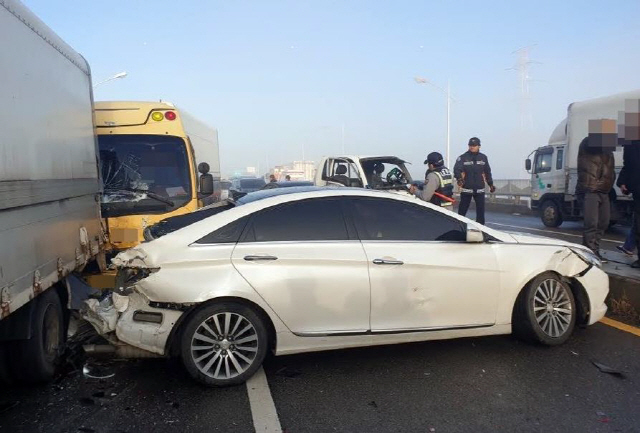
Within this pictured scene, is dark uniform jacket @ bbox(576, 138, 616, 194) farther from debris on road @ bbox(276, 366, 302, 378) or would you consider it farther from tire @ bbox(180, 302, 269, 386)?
tire @ bbox(180, 302, 269, 386)

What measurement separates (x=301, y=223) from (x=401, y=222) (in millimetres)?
866

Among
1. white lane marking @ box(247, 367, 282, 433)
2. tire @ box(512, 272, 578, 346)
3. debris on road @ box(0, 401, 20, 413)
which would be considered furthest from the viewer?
tire @ box(512, 272, 578, 346)

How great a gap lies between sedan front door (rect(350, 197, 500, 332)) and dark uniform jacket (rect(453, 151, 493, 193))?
207 inches

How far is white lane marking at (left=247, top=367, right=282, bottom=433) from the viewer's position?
10.4 feet

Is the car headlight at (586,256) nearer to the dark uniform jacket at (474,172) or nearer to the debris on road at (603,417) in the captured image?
the debris on road at (603,417)

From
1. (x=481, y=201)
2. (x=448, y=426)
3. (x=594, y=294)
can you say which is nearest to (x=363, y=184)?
(x=481, y=201)

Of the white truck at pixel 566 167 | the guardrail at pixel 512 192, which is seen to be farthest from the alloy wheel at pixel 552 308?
the guardrail at pixel 512 192

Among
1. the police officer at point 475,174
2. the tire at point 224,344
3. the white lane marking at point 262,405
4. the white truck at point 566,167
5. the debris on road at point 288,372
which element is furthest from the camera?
the white truck at point 566,167

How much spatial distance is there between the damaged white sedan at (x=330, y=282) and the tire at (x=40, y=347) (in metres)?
0.38

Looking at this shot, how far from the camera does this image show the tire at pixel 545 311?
170 inches

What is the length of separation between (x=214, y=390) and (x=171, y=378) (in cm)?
42

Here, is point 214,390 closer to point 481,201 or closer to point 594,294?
point 594,294

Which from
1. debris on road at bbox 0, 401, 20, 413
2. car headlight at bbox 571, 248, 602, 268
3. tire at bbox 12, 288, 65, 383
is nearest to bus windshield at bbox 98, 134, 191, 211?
tire at bbox 12, 288, 65, 383

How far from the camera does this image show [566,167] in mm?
13375
